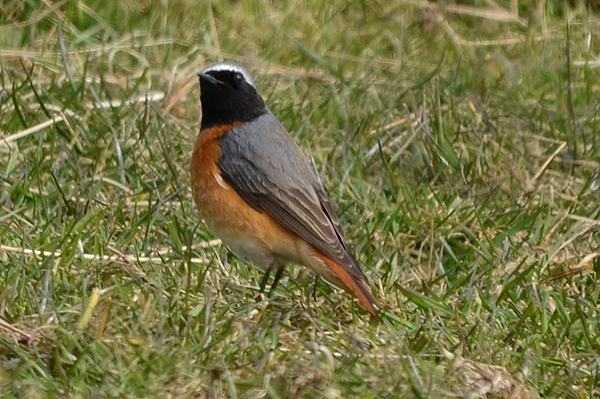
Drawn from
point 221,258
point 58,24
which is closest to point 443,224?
point 221,258

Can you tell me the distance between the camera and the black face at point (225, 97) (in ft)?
21.9

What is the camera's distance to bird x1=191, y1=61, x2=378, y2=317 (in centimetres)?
609

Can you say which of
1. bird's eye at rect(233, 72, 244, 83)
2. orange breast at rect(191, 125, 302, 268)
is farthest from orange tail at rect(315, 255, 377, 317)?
bird's eye at rect(233, 72, 244, 83)

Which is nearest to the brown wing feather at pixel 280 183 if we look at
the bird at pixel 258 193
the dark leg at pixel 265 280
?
the bird at pixel 258 193

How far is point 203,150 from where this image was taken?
649 centimetres

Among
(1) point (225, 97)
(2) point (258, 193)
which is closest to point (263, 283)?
(2) point (258, 193)

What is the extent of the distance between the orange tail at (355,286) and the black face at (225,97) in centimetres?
120

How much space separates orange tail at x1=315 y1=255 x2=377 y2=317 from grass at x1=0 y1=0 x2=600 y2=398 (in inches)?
4.1

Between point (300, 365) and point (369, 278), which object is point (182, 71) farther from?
point (300, 365)

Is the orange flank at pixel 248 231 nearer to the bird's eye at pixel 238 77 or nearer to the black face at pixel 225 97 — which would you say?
the black face at pixel 225 97

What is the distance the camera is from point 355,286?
18.7ft

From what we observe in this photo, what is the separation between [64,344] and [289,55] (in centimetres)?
502

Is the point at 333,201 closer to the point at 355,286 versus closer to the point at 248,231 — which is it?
the point at 248,231

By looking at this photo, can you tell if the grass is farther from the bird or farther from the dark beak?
the dark beak
